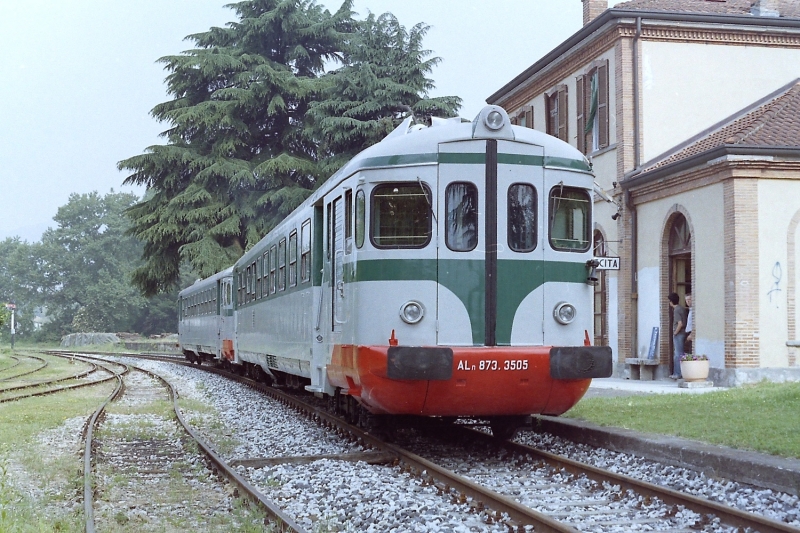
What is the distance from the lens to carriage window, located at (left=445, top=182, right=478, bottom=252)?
342 inches

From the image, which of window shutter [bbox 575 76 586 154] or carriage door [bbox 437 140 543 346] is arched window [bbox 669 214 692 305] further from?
carriage door [bbox 437 140 543 346]

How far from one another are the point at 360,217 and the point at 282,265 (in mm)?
5130

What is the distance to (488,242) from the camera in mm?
8703

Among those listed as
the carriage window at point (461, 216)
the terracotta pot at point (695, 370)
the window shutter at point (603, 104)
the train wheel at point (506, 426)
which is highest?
the window shutter at point (603, 104)

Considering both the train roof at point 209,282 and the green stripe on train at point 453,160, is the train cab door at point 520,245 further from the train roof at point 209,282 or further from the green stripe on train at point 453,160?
the train roof at point 209,282

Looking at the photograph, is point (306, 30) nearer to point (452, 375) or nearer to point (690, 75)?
point (690, 75)

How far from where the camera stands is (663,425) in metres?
9.70

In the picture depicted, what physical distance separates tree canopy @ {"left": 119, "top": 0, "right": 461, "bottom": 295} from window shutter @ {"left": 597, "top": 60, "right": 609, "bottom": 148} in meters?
12.6

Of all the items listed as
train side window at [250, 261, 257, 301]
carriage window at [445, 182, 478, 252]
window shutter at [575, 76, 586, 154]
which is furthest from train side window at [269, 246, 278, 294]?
window shutter at [575, 76, 586, 154]

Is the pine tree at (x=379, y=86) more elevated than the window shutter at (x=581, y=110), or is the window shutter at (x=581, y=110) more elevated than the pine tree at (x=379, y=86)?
the pine tree at (x=379, y=86)

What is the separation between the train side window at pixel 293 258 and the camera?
1255cm

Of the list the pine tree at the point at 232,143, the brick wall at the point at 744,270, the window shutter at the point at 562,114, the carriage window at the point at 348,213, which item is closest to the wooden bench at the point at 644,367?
the brick wall at the point at 744,270

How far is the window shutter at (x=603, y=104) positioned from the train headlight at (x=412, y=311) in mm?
13839

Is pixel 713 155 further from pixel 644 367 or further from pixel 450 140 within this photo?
pixel 450 140
